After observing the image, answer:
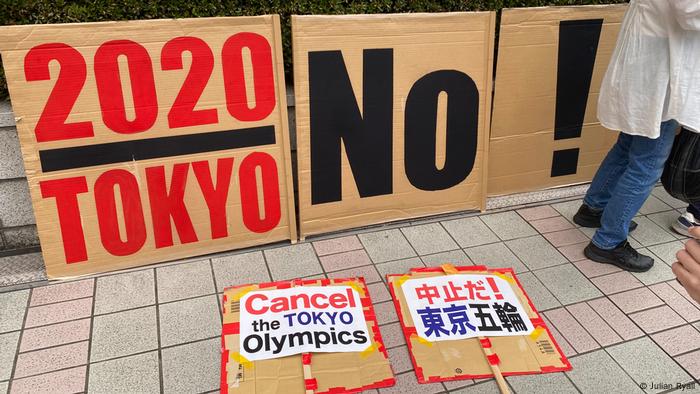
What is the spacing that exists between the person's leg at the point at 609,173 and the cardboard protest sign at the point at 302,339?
1868 millimetres

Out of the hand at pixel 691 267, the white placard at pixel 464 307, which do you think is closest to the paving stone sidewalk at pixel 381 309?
the white placard at pixel 464 307

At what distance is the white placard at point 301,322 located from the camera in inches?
103

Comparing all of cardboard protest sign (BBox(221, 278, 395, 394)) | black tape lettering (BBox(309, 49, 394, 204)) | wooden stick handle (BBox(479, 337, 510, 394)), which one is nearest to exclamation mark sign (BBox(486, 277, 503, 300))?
wooden stick handle (BBox(479, 337, 510, 394))

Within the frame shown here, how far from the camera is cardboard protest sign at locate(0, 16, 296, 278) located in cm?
284

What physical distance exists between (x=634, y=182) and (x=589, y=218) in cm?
66

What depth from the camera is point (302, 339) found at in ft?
8.69

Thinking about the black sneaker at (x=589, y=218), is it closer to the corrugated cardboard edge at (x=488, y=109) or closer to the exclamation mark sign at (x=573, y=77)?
the exclamation mark sign at (x=573, y=77)

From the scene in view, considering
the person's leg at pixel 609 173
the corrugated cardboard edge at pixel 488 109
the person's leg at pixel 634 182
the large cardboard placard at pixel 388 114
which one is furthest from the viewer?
the corrugated cardboard edge at pixel 488 109

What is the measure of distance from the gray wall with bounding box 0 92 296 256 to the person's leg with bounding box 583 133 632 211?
2.20 meters

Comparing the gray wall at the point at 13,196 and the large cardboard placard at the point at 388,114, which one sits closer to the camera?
the gray wall at the point at 13,196

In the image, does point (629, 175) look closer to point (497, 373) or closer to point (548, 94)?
point (548, 94)

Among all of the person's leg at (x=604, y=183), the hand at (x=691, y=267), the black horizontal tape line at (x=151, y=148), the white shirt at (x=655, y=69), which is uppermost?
the white shirt at (x=655, y=69)

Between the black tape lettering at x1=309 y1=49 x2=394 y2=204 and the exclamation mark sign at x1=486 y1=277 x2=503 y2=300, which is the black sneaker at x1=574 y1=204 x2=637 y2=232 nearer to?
the exclamation mark sign at x1=486 y1=277 x2=503 y2=300

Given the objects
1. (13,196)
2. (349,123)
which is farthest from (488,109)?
(13,196)
